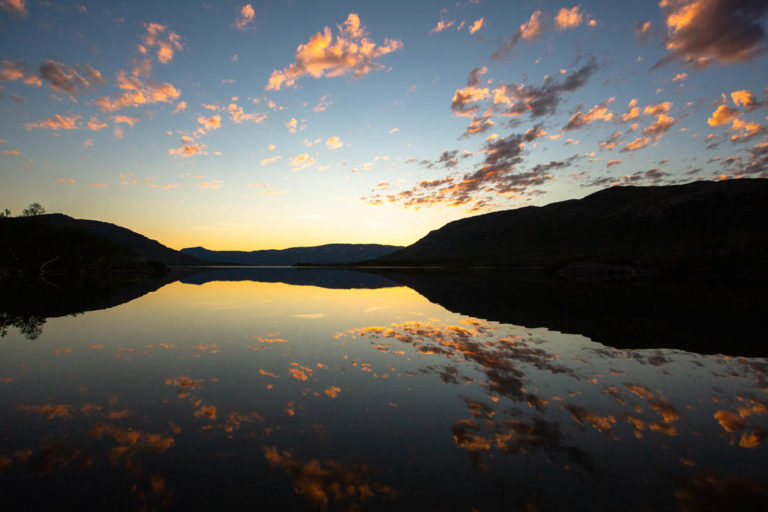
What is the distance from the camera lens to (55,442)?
7086mm

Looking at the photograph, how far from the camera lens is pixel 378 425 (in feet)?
26.3

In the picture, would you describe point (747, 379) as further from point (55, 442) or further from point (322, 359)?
point (55, 442)

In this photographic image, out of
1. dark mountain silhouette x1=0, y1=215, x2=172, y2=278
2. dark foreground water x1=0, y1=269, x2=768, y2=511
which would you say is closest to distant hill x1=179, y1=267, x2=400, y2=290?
dark mountain silhouette x1=0, y1=215, x2=172, y2=278

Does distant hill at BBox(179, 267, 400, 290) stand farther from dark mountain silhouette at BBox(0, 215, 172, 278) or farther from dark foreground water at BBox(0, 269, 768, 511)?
dark foreground water at BBox(0, 269, 768, 511)

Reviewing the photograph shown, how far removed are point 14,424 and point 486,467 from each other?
10.3m

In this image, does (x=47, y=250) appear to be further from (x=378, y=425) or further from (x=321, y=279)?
(x=378, y=425)

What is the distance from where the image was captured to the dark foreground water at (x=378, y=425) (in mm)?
5566

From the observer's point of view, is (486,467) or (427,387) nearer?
(486,467)

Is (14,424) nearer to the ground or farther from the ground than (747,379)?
farther from the ground

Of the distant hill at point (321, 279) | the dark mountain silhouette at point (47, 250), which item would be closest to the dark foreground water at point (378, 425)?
the distant hill at point (321, 279)

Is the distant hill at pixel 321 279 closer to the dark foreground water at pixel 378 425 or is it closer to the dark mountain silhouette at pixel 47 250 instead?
the dark mountain silhouette at pixel 47 250

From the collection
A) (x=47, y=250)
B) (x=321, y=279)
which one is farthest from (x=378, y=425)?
(x=47, y=250)

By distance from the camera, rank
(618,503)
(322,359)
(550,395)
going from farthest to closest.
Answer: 1. (322,359)
2. (550,395)
3. (618,503)

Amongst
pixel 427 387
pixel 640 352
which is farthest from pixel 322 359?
pixel 640 352
